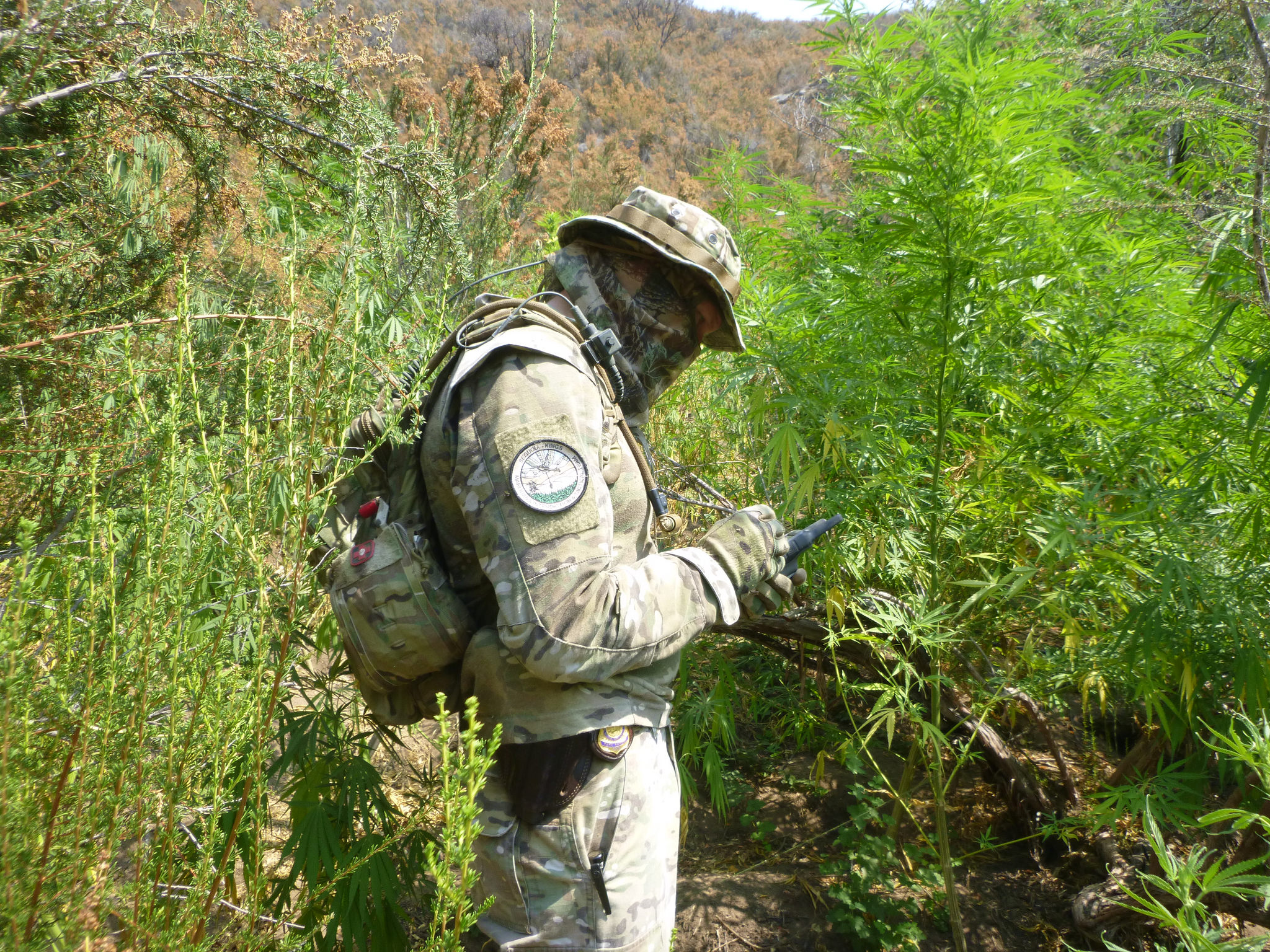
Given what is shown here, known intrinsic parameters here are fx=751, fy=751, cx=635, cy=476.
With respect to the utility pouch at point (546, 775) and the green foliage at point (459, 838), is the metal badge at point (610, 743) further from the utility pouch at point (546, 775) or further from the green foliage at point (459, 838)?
the green foliage at point (459, 838)

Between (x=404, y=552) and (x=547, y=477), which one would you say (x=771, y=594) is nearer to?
(x=547, y=477)

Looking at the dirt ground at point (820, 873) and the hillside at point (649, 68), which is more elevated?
the hillside at point (649, 68)

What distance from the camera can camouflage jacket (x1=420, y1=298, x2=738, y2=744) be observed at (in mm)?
1402

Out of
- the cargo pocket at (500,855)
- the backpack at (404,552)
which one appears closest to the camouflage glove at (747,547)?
the backpack at (404,552)

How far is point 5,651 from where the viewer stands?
0.95 metres

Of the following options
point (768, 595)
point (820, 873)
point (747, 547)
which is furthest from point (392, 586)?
point (820, 873)

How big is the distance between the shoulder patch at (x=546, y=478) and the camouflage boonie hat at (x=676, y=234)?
0.58 metres

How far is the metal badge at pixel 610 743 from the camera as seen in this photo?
1.55 meters

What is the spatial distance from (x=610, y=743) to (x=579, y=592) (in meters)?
0.38

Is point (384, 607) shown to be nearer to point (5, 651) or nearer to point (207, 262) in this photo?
point (5, 651)

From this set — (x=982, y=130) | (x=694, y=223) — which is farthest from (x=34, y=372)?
(x=982, y=130)

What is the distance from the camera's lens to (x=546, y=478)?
1397 millimetres

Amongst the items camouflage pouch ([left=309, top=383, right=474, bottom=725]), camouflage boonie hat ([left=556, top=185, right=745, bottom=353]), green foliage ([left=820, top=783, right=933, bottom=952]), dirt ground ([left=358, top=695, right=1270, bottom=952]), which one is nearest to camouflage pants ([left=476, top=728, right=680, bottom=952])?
camouflage pouch ([left=309, top=383, right=474, bottom=725])

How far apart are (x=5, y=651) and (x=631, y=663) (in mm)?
989
